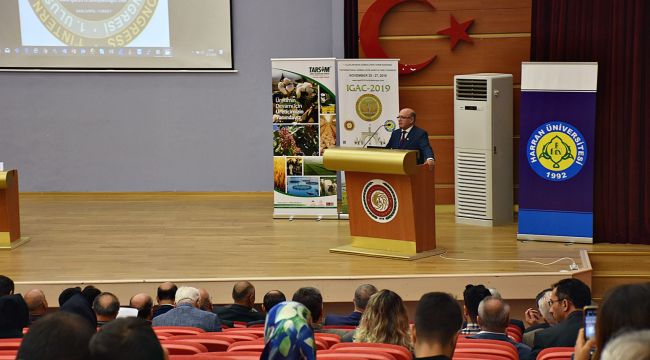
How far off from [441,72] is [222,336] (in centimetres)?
636

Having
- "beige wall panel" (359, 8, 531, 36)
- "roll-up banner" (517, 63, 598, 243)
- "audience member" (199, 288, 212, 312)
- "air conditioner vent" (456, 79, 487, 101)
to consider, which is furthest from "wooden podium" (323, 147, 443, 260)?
"beige wall panel" (359, 8, 531, 36)

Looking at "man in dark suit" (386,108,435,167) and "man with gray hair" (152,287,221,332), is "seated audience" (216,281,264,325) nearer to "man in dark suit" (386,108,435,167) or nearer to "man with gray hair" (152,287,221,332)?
"man with gray hair" (152,287,221,332)

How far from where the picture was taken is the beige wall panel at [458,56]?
10.2 m

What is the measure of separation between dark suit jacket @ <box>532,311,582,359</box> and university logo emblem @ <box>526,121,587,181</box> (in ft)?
13.2

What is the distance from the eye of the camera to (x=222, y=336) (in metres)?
4.45

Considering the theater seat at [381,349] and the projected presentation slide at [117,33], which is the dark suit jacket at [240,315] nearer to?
the theater seat at [381,349]

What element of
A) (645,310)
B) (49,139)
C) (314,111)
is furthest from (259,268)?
(645,310)

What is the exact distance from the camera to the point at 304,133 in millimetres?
9891

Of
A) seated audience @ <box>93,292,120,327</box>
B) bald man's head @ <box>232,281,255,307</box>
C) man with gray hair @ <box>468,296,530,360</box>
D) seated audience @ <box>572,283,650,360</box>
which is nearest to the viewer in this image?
seated audience @ <box>572,283,650,360</box>

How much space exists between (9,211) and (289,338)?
6.63m

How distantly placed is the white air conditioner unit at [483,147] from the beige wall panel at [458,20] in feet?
2.35

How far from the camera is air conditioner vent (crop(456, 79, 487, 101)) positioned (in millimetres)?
9539

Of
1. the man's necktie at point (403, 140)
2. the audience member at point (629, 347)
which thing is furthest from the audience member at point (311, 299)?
the man's necktie at point (403, 140)

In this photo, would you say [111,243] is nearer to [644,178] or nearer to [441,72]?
[441,72]
